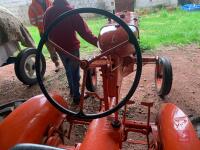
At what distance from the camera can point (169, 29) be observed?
8297 millimetres

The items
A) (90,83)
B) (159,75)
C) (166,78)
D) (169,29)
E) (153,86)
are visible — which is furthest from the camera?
(169,29)

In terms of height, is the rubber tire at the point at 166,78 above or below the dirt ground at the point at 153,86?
above

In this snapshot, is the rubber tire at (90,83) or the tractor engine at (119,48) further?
the rubber tire at (90,83)

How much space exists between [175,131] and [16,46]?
3.07 metres

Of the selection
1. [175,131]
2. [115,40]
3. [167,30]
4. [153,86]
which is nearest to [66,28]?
[115,40]

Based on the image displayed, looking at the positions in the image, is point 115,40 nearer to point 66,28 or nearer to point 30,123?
point 66,28

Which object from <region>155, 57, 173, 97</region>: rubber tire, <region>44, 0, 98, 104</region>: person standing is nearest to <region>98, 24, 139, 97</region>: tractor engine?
<region>44, 0, 98, 104</region>: person standing

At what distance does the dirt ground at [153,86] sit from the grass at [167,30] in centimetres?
48

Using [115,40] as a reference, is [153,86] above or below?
below

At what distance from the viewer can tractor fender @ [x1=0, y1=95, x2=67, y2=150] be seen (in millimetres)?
2213

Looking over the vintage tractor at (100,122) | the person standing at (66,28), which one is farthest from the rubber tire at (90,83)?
the vintage tractor at (100,122)

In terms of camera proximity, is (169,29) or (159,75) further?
(169,29)

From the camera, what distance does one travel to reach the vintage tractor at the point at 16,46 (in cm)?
428

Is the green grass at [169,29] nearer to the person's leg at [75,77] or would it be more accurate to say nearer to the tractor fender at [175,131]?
the person's leg at [75,77]
